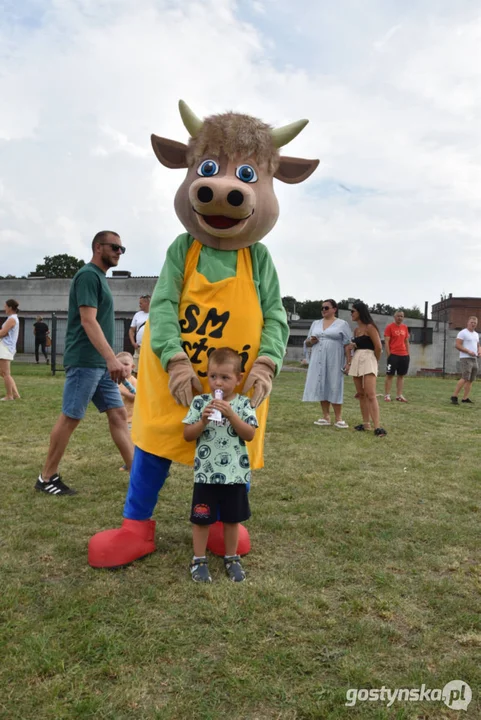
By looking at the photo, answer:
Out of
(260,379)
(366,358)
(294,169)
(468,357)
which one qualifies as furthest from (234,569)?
(468,357)

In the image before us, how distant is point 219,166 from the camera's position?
2977 millimetres

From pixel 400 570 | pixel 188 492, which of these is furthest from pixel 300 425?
pixel 400 570

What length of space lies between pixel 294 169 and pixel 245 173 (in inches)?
17.3

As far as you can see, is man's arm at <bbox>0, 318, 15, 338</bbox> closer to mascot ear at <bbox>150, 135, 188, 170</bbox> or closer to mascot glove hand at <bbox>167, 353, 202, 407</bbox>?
mascot ear at <bbox>150, 135, 188, 170</bbox>

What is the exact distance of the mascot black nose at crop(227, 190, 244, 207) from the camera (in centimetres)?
280

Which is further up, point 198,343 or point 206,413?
point 198,343

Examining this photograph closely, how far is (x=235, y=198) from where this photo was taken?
281 centimetres

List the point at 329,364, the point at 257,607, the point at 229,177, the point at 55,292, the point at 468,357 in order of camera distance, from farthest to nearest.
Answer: the point at 55,292 → the point at 468,357 → the point at 329,364 → the point at 229,177 → the point at 257,607

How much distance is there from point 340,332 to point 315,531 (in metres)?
4.42

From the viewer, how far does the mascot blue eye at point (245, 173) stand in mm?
2934

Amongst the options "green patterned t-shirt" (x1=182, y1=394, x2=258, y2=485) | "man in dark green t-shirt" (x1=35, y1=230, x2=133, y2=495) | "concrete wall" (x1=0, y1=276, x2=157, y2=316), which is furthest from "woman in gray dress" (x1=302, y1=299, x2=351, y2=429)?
"concrete wall" (x1=0, y1=276, x2=157, y2=316)

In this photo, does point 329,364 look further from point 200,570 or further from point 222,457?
point 200,570

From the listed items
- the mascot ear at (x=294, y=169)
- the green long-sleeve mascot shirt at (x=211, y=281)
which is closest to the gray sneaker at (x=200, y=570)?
the green long-sleeve mascot shirt at (x=211, y=281)

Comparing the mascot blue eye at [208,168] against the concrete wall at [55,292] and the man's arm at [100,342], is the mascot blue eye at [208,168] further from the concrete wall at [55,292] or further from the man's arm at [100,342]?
the concrete wall at [55,292]
